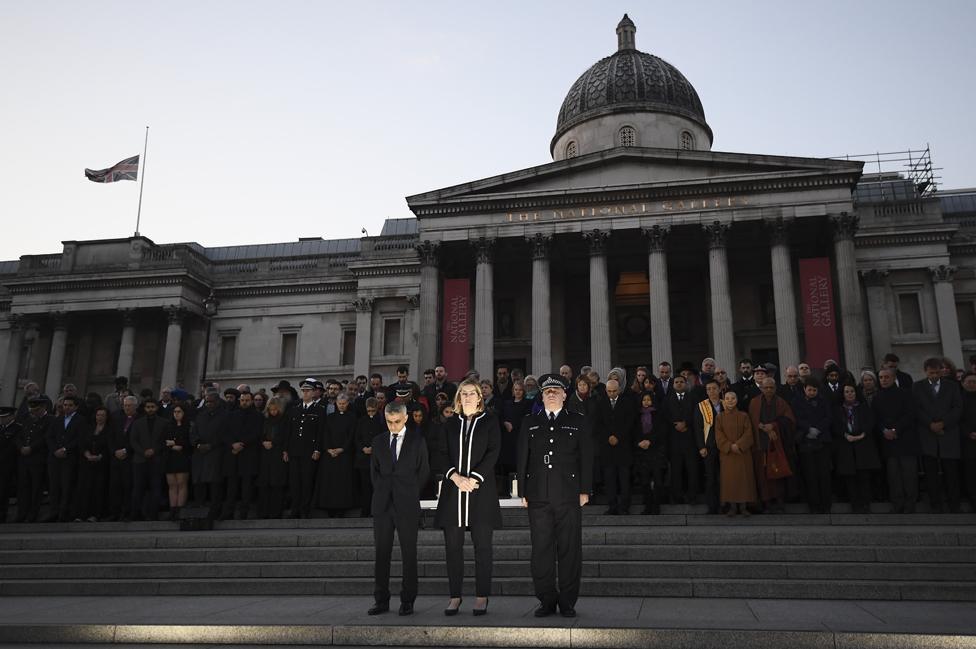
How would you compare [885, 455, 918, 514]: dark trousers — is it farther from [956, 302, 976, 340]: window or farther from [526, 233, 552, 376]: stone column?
[956, 302, 976, 340]: window

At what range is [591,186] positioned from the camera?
29.8 m

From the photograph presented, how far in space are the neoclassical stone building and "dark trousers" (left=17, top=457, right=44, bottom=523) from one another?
16.7 m

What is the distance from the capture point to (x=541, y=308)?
29000 mm

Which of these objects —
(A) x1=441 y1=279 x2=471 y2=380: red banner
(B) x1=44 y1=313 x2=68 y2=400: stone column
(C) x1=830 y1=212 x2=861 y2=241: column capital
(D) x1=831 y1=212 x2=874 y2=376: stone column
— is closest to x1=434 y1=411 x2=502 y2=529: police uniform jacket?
(A) x1=441 y1=279 x2=471 y2=380: red banner

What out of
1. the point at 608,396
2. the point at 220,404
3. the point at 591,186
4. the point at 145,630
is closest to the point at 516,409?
the point at 608,396

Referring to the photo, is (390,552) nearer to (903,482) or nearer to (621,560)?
(621,560)

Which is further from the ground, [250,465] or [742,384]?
[742,384]

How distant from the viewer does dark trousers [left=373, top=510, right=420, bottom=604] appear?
7.14 m

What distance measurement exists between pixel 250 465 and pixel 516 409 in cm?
468

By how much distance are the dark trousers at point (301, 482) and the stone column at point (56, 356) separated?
3041 centimetres

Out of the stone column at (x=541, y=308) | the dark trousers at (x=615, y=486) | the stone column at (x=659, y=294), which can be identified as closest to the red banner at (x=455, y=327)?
the stone column at (x=541, y=308)

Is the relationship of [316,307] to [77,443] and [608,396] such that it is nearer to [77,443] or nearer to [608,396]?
[77,443]

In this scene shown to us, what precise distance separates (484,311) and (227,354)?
17.2 metres

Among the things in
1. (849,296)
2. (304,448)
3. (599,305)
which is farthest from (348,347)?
(304,448)
